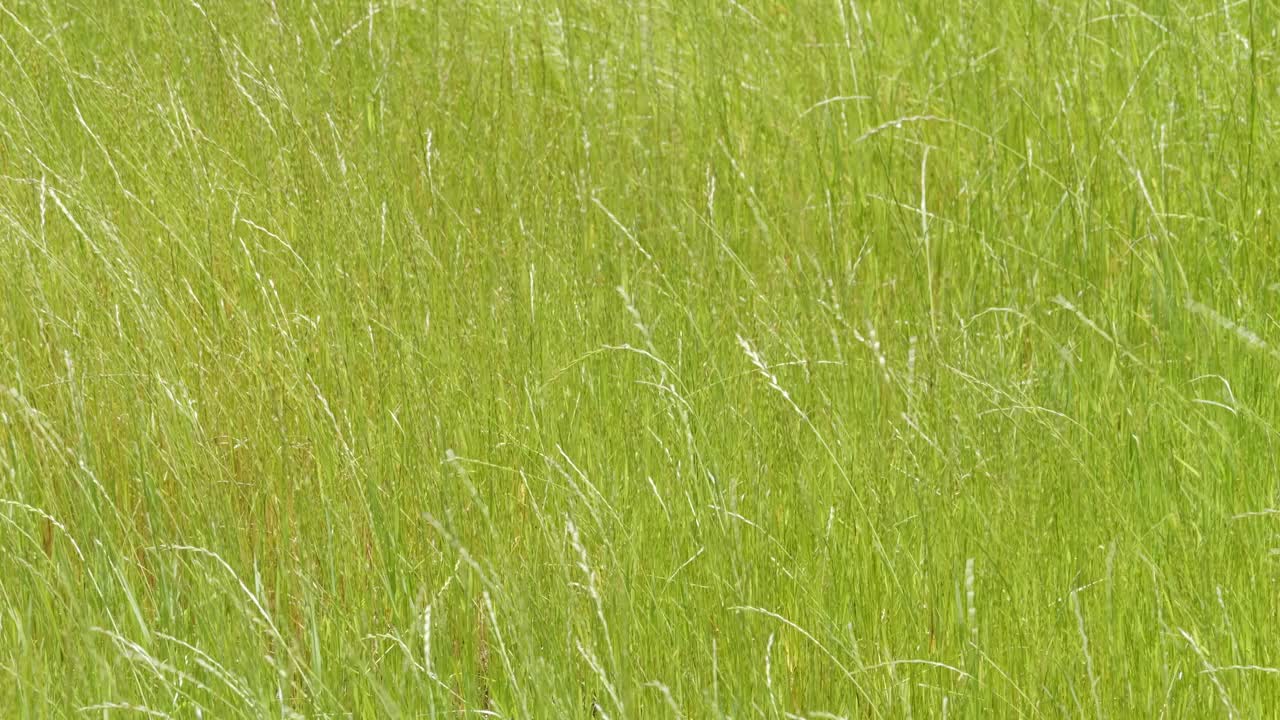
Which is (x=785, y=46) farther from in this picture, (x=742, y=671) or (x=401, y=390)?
(x=742, y=671)

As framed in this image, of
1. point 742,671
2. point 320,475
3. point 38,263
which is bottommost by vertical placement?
point 742,671

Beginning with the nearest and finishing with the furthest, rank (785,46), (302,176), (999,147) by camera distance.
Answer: (302,176) < (999,147) < (785,46)

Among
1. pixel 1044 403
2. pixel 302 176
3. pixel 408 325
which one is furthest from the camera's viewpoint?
pixel 302 176

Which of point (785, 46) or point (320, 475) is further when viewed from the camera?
point (785, 46)

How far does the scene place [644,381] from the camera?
6.44 feet

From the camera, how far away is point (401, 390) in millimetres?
2230

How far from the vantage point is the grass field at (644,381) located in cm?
179

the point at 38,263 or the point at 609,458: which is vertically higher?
the point at 38,263

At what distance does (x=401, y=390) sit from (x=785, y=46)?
161 centimetres

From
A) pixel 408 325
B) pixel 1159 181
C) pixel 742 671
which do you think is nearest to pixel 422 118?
pixel 408 325

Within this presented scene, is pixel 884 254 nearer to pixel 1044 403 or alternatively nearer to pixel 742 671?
pixel 1044 403

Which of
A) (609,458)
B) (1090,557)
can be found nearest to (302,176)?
(609,458)

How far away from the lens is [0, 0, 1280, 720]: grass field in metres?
1.79

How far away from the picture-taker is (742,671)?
1807 mm
